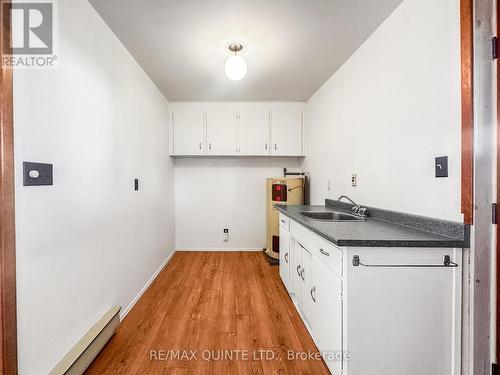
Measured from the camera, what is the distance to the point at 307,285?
5.57 ft

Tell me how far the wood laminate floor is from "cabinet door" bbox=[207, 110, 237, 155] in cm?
183

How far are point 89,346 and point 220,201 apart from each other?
253cm

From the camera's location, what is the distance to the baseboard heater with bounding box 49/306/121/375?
1207 mm

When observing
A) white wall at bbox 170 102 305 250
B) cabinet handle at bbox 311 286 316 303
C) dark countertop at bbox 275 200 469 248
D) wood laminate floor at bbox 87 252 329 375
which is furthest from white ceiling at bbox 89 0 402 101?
wood laminate floor at bbox 87 252 329 375

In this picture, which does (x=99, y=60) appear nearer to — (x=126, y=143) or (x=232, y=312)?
(x=126, y=143)

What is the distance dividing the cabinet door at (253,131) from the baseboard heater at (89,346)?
253 cm

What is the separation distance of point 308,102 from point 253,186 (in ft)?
5.14

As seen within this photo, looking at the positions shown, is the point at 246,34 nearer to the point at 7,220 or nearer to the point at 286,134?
the point at 286,134

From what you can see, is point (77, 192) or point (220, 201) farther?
point (220, 201)

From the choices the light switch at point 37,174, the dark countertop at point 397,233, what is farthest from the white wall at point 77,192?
the dark countertop at point 397,233

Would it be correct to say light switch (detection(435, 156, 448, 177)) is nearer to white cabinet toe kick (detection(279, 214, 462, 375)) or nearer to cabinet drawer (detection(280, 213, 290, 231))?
white cabinet toe kick (detection(279, 214, 462, 375))

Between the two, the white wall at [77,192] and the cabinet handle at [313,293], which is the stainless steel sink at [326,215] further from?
the white wall at [77,192]

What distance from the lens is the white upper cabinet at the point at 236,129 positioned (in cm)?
345

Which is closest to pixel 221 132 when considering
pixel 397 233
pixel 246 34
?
pixel 246 34
